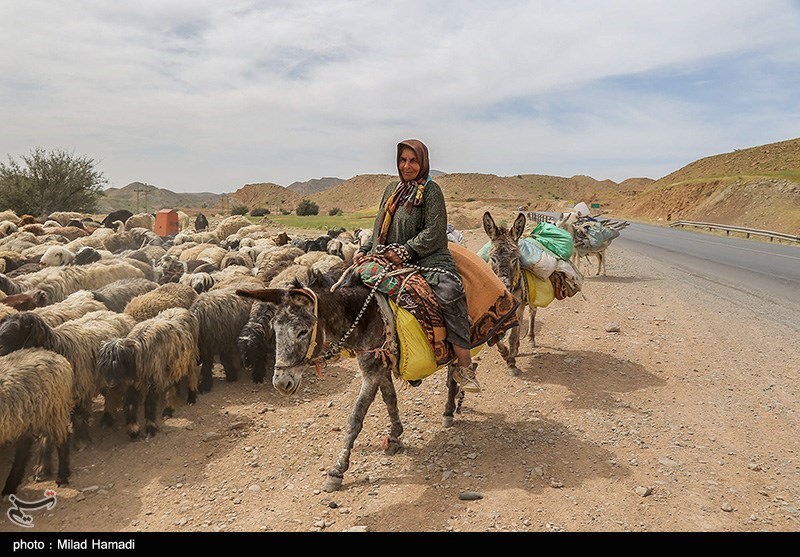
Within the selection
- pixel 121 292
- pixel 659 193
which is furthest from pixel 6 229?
pixel 659 193

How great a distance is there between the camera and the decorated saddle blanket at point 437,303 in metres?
4.96

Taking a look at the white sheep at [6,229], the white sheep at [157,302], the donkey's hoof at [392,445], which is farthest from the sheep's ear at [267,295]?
the white sheep at [6,229]

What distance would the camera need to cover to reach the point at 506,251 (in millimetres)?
7391

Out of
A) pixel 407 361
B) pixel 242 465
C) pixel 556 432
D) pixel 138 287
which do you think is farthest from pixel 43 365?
pixel 556 432

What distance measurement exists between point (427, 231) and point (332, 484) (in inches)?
101

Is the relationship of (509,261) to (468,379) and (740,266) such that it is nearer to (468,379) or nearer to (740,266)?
(468,379)

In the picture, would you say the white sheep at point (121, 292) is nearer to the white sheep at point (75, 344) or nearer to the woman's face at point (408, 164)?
the white sheep at point (75, 344)

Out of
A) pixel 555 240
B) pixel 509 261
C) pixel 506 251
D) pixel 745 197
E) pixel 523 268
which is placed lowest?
pixel 523 268

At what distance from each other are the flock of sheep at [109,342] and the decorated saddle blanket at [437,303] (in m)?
0.74

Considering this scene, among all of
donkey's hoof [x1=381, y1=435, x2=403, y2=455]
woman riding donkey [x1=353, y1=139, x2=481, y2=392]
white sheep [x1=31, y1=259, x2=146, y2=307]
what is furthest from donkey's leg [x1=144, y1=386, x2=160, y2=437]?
white sheep [x1=31, y1=259, x2=146, y2=307]

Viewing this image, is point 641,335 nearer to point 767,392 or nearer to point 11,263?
point 767,392

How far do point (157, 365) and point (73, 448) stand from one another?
1.33 m

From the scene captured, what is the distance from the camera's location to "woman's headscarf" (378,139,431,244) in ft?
17.0

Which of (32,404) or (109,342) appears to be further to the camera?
(109,342)
